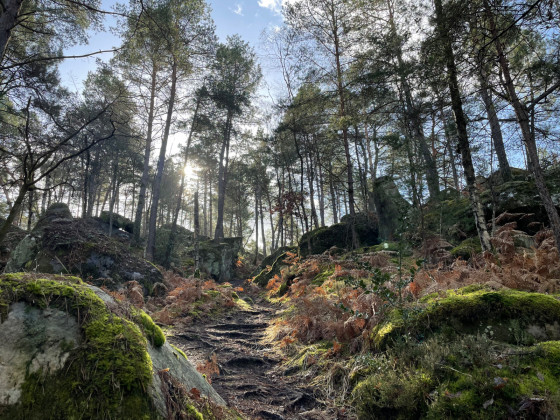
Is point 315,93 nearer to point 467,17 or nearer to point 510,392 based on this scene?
point 467,17

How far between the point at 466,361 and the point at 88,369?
3.00m

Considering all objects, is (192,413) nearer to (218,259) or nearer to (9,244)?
(9,244)

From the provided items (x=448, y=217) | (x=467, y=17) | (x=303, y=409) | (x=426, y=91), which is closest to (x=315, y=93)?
(x=426, y=91)

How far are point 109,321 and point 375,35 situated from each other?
12.0 m

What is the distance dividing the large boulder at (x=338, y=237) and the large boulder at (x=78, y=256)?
25.9 feet

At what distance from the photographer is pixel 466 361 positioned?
8.70 feet

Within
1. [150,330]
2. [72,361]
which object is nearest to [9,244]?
[150,330]

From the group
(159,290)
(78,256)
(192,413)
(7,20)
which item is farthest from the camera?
(159,290)

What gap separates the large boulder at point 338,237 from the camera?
14891 mm

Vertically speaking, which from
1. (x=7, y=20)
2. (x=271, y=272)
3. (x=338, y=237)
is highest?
(x=7, y=20)

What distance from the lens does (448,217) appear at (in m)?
10.1

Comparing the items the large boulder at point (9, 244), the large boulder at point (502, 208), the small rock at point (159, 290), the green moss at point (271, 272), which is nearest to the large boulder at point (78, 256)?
the small rock at point (159, 290)

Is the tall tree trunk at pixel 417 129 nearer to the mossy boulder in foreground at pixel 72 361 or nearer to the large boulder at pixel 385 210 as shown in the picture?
the large boulder at pixel 385 210

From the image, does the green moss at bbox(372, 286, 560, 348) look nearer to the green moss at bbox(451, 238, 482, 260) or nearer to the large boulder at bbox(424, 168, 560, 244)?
the green moss at bbox(451, 238, 482, 260)
